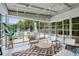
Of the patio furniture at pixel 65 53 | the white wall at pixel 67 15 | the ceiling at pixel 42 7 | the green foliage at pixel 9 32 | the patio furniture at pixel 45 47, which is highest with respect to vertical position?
the ceiling at pixel 42 7

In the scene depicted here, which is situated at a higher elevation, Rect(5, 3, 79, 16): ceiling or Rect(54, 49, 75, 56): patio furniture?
Rect(5, 3, 79, 16): ceiling

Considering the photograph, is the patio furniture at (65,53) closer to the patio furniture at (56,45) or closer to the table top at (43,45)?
the patio furniture at (56,45)

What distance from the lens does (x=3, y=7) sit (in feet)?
7.52

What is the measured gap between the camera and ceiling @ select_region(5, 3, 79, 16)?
7.55 feet

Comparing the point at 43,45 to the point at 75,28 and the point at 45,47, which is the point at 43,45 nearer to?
the point at 45,47

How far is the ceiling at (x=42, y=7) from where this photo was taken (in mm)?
2301

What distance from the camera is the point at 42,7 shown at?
237cm

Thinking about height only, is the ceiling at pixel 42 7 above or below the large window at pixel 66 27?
above

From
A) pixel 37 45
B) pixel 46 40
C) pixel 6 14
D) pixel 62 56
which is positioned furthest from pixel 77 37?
pixel 6 14

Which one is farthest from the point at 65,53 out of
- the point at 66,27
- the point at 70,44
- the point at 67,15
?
the point at 67,15

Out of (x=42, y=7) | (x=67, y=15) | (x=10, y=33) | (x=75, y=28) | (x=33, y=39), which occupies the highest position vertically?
(x=42, y=7)

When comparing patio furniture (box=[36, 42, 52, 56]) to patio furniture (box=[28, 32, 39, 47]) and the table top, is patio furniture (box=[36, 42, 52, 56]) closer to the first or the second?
the table top

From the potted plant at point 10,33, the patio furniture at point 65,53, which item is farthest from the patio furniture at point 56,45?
the potted plant at point 10,33

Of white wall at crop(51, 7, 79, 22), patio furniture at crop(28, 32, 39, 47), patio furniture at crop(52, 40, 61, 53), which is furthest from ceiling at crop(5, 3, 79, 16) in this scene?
patio furniture at crop(52, 40, 61, 53)
